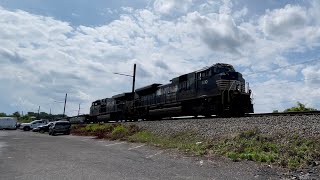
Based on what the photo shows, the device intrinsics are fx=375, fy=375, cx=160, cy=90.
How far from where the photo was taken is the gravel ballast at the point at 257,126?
46.3ft

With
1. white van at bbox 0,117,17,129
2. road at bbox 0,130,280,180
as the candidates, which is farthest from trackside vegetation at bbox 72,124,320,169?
white van at bbox 0,117,17,129

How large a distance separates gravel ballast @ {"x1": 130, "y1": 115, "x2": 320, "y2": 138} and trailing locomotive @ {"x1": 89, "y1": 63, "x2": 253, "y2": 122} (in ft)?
11.0

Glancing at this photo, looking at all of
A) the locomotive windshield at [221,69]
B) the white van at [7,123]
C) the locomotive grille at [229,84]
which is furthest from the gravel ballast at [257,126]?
the white van at [7,123]

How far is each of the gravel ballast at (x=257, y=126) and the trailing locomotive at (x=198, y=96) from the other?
11.0 ft

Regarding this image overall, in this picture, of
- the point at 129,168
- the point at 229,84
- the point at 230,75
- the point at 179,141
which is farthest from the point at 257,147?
the point at 230,75

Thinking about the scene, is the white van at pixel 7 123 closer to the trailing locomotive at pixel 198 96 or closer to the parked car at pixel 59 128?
the parked car at pixel 59 128

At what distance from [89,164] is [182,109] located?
16.5 meters

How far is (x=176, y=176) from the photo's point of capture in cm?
1103

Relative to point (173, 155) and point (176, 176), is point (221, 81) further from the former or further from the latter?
point (176, 176)

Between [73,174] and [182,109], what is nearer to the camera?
[73,174]

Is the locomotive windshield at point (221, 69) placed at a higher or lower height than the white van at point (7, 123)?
higher

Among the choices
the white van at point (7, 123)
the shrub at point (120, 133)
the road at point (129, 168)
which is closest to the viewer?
the road at point (129, 168)

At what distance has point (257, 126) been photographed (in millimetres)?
16094

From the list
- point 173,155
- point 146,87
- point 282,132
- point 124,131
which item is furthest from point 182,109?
point 282,132
